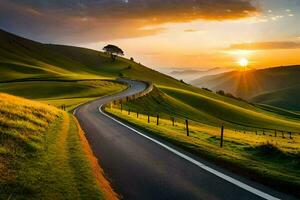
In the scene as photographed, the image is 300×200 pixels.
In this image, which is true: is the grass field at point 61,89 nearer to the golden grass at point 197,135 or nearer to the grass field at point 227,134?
the grass field at point 227,134

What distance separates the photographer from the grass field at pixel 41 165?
36.1ft

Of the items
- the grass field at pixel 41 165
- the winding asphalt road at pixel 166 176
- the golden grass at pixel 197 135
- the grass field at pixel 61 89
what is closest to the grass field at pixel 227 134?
the golden grass at pixel 197 135

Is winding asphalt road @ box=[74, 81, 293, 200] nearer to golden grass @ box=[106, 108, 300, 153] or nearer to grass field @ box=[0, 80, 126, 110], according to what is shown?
golden grass @ box=[106, 108, 300, 153]

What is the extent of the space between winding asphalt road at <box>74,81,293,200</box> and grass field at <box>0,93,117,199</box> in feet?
3.24

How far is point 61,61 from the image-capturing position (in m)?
195

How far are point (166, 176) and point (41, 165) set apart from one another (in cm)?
455

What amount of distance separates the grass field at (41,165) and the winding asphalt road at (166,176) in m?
0.99

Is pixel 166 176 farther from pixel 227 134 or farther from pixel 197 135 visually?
pixel 227 134

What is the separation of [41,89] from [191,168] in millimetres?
88540

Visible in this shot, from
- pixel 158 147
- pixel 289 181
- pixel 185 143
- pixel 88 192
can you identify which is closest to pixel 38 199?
pixel 88 192

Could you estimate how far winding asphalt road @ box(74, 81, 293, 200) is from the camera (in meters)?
11.3

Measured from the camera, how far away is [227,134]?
49.0m

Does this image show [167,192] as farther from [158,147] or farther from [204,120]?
[204,120]

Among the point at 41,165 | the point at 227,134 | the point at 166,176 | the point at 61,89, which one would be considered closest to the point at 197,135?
the point at 227,134
